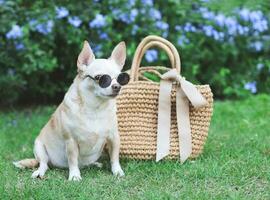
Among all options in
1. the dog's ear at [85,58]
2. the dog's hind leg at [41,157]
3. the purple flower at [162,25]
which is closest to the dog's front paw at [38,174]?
the dog's hind leg at [41,157]

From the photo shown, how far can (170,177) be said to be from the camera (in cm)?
385

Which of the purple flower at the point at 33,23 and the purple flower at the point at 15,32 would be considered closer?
the purple flower at the point at 15,32

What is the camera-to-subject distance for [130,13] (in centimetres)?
668

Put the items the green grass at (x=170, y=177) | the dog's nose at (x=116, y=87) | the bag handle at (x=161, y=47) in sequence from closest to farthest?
the green grass at (x=170, y=177), the dog's nose at (x=116, y=87), the bag handle at (x=161, y=47)

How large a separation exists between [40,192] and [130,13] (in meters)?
3.49

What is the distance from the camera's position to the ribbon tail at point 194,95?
162 inches

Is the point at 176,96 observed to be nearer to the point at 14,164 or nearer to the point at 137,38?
the point at 14,164

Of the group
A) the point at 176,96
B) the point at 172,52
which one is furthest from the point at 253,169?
the point at 172,52

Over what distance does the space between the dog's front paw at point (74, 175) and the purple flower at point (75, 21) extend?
2845 mm

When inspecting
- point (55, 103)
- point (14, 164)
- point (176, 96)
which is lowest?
point (55, 103)

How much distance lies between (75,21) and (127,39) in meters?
0.65

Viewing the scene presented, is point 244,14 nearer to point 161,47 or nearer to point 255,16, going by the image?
point 255,16

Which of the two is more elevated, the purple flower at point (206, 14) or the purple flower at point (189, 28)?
the purple flower at point (206, 14)

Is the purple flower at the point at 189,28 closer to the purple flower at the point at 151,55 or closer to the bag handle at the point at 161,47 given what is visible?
the purple flower at the point at 151,55
